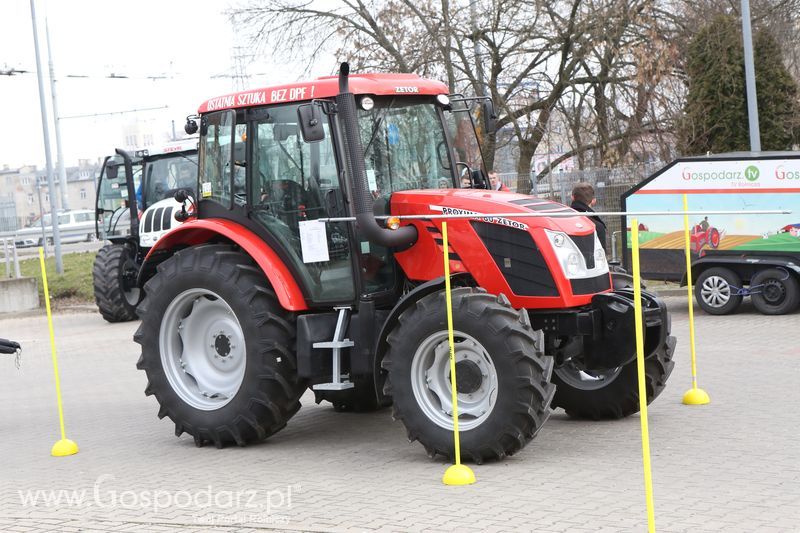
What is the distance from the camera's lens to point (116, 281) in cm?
1933

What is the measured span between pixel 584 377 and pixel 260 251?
9.12 feet

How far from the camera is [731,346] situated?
12.5m

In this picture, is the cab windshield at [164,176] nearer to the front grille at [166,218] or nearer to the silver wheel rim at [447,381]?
the front grille at [166,218]

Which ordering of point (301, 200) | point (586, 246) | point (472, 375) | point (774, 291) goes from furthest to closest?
point (774, 291) < point (301, 200) < point (586, 246) < point (472, 375)

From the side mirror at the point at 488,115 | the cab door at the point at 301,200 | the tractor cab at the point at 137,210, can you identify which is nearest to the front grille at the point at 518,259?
the cab door at the point at 301,200

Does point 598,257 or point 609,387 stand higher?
point 598,257

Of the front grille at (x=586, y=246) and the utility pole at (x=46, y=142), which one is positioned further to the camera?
the utility pole at (x=46, y=142)

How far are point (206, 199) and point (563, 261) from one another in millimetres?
3110

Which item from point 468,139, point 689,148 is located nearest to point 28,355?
point 468,139

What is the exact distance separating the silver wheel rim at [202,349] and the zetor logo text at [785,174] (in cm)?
891

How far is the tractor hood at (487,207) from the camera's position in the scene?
755 cm

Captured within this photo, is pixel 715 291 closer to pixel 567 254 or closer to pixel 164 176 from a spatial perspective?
pixel 567 254

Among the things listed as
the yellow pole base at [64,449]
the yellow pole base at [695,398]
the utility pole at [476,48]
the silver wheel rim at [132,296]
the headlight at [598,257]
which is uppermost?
the utility pole at [476,48]

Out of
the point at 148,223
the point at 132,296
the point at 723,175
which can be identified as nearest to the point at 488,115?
the point at 723,175
